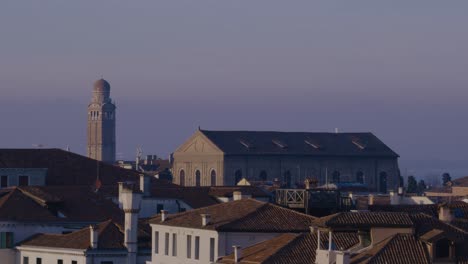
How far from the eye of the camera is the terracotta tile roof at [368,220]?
55.6m

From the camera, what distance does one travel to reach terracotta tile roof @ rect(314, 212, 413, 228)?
5562 centimetres

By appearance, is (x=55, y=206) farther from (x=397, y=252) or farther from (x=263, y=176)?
(x=263, y=176)

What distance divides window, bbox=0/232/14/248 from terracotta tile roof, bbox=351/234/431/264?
1089 inches

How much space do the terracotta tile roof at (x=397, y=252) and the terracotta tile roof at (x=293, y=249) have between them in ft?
6.82

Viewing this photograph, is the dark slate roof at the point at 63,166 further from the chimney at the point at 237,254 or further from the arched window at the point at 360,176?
the arched window at the point at 360,176

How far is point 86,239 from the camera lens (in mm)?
74125

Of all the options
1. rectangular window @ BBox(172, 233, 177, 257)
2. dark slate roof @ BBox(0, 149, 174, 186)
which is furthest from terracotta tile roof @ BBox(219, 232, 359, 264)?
dark slate roof @ BBox(0, 149, 174, 186)

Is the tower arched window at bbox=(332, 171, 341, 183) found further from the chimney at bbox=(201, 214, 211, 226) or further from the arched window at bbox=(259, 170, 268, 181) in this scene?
the chimney at bbox=(201, 214, 211, 226)

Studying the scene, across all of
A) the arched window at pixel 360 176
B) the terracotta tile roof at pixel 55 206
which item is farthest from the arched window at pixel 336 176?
the terracotta tile roof at pixel 55 206

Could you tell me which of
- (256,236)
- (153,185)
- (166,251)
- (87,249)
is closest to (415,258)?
(256,236)

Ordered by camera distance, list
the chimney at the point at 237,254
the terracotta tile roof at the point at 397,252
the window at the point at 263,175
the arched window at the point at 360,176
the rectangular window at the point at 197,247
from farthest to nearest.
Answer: the arched window at the point at 360,176 → the window at the point at 263,175 → the rectangular window at the point at 197,247 → the chimney at the point at 237,254 → the terracotta tile roof at the point at 397,252

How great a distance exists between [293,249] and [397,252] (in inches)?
160

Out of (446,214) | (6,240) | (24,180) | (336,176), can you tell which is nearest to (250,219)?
(446,214)

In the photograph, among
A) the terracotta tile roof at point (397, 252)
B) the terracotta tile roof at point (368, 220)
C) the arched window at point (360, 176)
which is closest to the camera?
the terracotta tile roof at point (397, 252)
